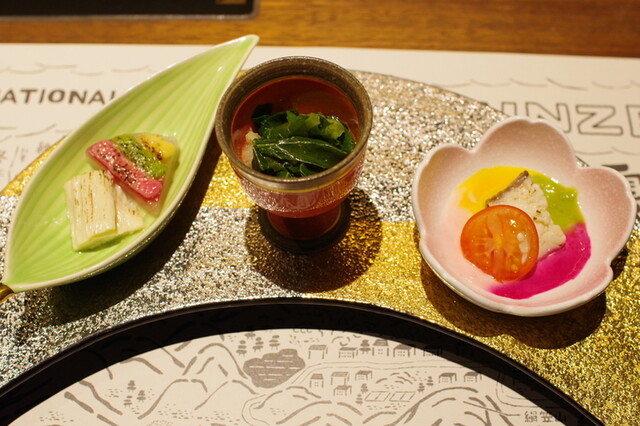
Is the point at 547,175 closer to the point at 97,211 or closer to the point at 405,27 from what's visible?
the point at 405,27

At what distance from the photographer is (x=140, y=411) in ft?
3.67

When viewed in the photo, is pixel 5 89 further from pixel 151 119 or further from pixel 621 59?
pixel 621 59

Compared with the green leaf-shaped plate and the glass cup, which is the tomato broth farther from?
the green leaf-shaped plate

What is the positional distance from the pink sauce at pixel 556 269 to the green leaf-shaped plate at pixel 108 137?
0.78m

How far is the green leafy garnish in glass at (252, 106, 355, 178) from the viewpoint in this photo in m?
1.05

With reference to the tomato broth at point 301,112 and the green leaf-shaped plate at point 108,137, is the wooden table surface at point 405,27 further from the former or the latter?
the tomato broth at point 301,112

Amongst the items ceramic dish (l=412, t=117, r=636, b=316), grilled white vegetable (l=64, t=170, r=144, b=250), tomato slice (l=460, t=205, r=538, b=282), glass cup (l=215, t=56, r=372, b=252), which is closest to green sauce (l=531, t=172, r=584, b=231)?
ceramic dish (l=412, t=117, r=636, b=316)

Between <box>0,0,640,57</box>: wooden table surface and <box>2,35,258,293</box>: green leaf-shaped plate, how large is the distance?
0.41 meters

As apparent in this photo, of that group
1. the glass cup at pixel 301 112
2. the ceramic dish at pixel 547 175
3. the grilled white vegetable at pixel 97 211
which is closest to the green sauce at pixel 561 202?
the ceramic dish at pixel 547 175

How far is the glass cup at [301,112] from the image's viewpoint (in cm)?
99

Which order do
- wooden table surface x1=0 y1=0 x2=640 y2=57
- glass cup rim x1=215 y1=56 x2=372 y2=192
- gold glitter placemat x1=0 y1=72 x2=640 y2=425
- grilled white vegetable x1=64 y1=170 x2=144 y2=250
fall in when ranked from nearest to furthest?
glass cup rim x1=215 y1=56 x2=372 y2=192 → gold glitter placemat x1=0 y1=72 x2=640 y2=425 → grilled white vegetable x1=64 y1=170 x2=144 y2=250 → wooden table surface x1=0 y1=0 x2=640 y2=57

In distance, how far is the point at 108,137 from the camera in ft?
4.49

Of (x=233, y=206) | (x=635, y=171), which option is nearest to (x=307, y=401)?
(x=233, y=206)

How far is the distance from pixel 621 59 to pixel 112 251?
1.67 metres
